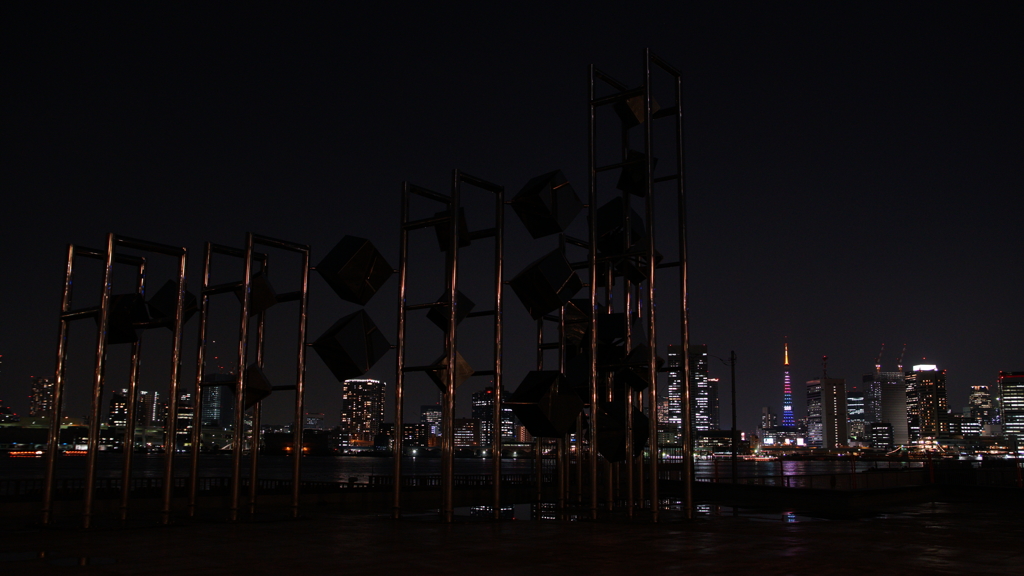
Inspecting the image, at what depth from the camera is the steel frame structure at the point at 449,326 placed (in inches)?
669

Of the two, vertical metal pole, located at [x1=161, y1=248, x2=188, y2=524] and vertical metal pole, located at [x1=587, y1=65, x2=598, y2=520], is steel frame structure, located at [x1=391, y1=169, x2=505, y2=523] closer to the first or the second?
vertical metal pole, located at [x1=587, y1=65, x2=598, y2=520]

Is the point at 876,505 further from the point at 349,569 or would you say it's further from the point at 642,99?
the point at 349,569

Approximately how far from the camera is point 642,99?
1934 cm

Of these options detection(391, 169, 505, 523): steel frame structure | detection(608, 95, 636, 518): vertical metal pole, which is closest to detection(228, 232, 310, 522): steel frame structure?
detection(391, 169, 505, 523): steel frame structure

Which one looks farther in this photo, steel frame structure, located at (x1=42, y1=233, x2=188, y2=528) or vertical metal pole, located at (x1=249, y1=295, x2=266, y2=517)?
vertical metal pole, located at (x1=249, y1=295, x2=266, y2=517)

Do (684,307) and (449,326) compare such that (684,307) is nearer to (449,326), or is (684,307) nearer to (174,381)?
(449,326)

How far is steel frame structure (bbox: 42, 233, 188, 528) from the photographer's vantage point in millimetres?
15438

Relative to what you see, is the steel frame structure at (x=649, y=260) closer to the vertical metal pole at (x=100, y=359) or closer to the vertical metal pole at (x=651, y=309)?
the vertical metal pole at (x=651, y=309)

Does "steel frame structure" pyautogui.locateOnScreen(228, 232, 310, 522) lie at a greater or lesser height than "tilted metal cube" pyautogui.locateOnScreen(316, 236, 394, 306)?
lesser

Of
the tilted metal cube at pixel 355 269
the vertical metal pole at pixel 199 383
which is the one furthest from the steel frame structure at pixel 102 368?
the tilted metal cube at pixel 355 269

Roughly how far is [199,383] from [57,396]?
2.63 meters

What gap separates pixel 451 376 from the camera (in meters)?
17.1

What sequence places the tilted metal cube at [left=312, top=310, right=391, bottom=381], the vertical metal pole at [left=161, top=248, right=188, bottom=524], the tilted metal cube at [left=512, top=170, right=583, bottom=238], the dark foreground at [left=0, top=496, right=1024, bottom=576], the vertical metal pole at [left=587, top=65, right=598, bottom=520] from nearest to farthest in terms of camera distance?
the dark foreground at [left=0, top=496, right=1024, bottom=576] < the vertical metal pole at [left=161, top=248, right=188, bottom=524] < the vertical metal pole at [left=587, top=65, right=598, bottom=520] < the tilted metal cube at [left=312, top=310, right=391, bottom=381] < the tilted metal cube at [left=512, top=170, right=583, bottom=238]

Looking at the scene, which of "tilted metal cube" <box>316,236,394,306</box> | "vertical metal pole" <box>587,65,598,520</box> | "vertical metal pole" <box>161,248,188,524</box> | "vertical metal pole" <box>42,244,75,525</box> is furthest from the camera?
"tilted metal cube" <box>316,236,394,306</box>
